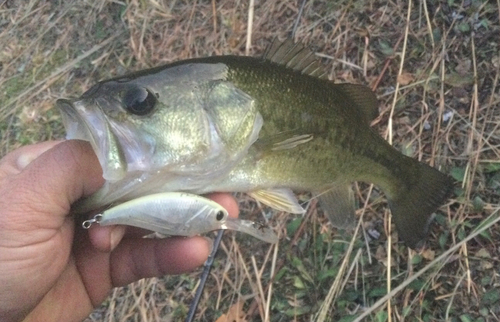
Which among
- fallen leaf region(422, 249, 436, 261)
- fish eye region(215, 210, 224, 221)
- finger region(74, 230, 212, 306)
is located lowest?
fallen leaf region(422, 249, 436, 261)

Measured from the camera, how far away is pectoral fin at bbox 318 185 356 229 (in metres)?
1.75

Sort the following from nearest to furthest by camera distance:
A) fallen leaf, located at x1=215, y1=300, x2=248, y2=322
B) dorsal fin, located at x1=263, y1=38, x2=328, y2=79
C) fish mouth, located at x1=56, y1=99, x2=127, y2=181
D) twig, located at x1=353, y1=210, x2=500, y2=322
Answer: fish mouth, located at x1=56, y1=99, x2=127, y2=181, dorsal fin, located at x1=263, y1=38, x2=328, y2=79, twig, located at x1=353, y1=210, x2=500, y2=322, fallen leaf, located at x1=215, y1=300, x2=248, y2=322

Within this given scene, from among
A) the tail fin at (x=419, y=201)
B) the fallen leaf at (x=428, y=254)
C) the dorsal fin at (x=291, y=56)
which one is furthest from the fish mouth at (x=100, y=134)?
the fallen leaf at (x=428, y=254)

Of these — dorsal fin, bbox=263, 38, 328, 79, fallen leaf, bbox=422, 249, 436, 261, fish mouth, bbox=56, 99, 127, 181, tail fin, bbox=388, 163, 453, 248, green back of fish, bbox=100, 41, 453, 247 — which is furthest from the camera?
fallen leaf, bbox=422, 249, 436, 261

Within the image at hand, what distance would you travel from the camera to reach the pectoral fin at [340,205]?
1.75m

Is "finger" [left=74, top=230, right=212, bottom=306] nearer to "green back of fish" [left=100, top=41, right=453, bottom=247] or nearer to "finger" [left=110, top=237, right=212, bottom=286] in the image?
"finger" [left=110, top=237, right=212, bottom=286]

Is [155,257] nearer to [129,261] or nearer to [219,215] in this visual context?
[129,261]

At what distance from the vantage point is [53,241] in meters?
1.38

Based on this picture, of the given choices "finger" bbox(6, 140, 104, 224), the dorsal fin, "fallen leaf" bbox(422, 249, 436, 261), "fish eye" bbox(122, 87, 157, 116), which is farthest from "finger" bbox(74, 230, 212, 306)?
"fallen leaf" bbox(422, 249, 436, 261)

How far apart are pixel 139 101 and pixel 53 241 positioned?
0.45 meters

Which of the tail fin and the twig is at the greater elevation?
the tail fin

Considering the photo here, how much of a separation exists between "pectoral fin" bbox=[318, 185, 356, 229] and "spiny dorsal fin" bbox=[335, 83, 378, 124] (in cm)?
26

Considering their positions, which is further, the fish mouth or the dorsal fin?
the dorsal fin

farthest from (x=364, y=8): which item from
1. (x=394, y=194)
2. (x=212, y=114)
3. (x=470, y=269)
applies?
(x=212, y=114)
